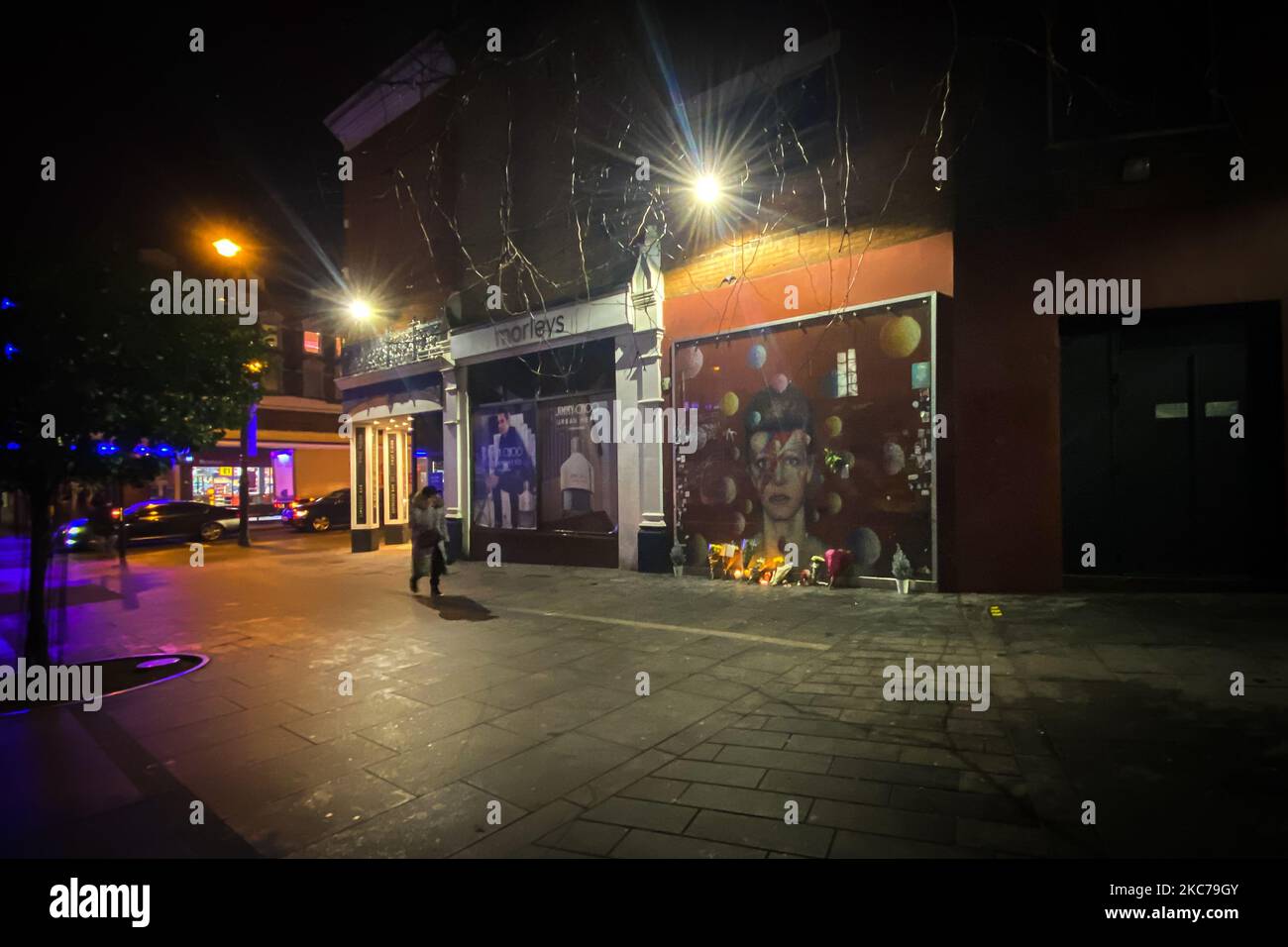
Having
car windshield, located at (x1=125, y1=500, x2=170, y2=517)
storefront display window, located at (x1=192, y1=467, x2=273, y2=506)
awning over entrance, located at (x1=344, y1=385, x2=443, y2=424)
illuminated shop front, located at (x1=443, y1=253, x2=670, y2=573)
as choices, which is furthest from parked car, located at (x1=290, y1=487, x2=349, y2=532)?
storefront display window, located at (x1=192, y1=467, x2=273, y2=506)

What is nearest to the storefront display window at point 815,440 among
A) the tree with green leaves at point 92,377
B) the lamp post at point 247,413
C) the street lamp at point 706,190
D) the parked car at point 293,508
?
the street lamp at point 706,190

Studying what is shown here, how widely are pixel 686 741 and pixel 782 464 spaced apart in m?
6.68

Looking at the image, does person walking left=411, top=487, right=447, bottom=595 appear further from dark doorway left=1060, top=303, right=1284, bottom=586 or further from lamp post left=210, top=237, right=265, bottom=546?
dark doorway left=1060, top=303, right=1284, bottom=586

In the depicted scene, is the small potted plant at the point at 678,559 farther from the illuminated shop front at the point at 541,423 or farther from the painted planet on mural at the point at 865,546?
the painted planet on mural at the point at 865,546

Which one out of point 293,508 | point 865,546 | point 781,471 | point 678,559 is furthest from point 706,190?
point 293,508

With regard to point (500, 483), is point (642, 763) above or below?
below

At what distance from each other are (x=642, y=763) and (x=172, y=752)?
3310mm

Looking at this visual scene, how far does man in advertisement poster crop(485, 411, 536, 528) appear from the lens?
1413 centimetres

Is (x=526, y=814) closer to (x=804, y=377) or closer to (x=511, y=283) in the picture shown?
(x=804, y=377)

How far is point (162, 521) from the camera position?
20922 mm

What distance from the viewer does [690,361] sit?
11570 millimetres

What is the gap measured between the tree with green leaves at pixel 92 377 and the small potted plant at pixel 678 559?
7143 mm

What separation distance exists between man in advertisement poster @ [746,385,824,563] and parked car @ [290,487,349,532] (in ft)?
61.3
